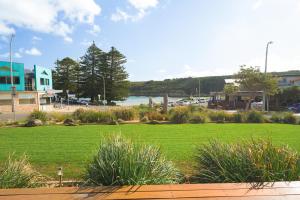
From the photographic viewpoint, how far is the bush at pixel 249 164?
4.20m

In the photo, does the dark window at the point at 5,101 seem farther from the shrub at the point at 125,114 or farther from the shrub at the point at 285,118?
the shrub at the point at 285,118

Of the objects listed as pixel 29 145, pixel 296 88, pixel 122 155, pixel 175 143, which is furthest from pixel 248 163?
pixel 296 88

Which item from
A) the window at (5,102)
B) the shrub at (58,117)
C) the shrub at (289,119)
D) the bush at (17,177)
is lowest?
the shrub at (289,119)

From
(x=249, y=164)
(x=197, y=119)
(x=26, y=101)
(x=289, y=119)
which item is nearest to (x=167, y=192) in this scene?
(x=249, y=164)

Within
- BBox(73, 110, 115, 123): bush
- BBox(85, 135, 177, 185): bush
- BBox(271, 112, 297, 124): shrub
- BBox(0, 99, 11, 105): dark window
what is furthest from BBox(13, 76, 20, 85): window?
BBox(85, 135, 177, 185): bush

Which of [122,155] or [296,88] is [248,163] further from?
[296,88]

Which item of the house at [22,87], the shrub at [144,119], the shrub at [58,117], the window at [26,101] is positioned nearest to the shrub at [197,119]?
the shrub at [144,119]

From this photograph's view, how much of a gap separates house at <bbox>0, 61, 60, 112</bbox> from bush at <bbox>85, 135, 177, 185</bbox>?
41.4m

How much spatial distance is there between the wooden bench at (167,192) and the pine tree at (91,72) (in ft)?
233

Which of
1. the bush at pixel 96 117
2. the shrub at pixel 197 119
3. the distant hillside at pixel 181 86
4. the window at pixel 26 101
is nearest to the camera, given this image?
the shrub at pixel 197 119

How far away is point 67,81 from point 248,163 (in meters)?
75.5

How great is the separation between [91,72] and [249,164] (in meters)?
73.2

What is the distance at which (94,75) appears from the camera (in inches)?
2940

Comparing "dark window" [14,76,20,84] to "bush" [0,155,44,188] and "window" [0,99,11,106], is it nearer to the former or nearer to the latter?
"window" [0,99,11,106]
